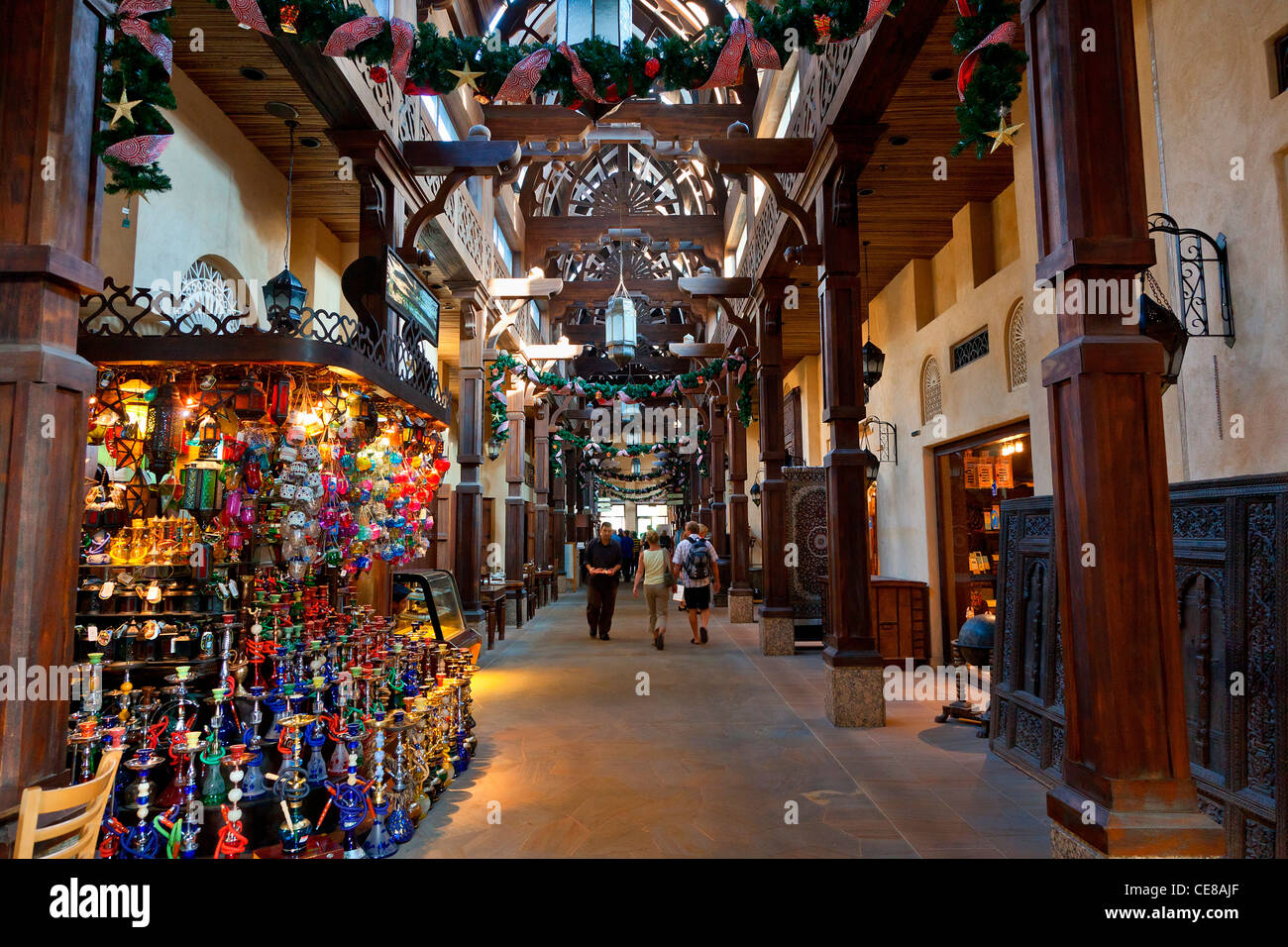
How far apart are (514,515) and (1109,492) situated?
503 inches

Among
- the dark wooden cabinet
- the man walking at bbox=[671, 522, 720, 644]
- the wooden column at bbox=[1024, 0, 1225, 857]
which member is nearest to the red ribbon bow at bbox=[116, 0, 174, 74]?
the wooden column at bbox=[1024, 0, 1225, 857]

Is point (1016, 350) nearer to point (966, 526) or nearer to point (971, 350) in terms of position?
point (971, 350)

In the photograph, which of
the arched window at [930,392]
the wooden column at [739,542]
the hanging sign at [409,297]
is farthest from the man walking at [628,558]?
the hanging sign at [409,297]

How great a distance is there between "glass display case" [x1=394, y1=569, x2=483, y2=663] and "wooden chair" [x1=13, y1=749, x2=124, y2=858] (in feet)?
17.8

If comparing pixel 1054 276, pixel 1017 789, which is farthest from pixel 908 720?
pixel 1054 276

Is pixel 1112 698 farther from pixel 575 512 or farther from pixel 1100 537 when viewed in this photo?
pixel 575 512

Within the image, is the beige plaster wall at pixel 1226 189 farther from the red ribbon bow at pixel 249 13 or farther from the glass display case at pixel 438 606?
the glass display case at pixel 438 606

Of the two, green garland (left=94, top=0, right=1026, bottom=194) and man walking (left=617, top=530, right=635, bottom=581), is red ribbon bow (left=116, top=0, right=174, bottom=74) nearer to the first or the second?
green garland (left=94, top=0, right=1026, bottom=194)

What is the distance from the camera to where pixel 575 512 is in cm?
2625

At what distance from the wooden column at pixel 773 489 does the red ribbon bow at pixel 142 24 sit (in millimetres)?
7658

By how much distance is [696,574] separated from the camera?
35.1 ft

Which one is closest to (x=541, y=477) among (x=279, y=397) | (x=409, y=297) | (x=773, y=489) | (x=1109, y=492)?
(x=773, y=489)

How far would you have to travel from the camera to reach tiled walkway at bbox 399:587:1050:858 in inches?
147

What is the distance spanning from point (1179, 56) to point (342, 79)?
20.0 ft
